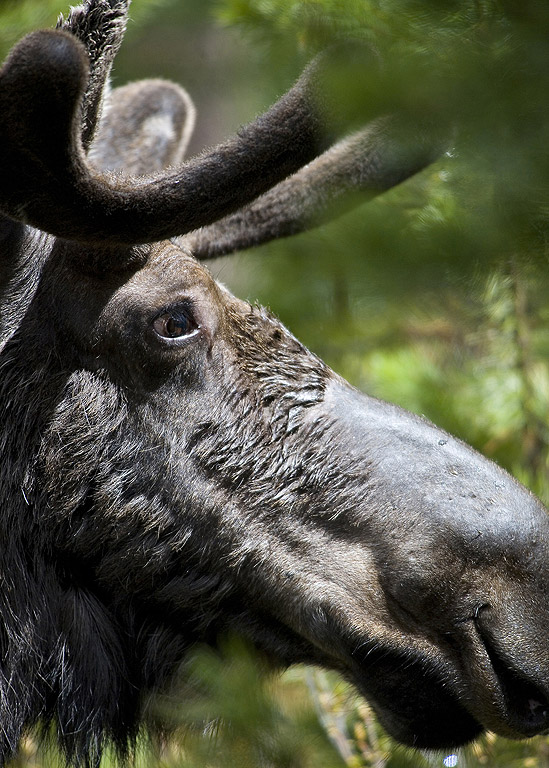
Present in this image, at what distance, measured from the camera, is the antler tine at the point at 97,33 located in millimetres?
2436

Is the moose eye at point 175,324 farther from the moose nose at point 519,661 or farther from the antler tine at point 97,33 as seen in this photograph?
the moose nose at point 519,661

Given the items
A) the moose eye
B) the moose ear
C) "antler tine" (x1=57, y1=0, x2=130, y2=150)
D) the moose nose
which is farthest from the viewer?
the moose ear

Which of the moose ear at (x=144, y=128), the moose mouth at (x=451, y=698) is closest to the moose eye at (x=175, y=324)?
the moose mouth at (x=451, y=698)

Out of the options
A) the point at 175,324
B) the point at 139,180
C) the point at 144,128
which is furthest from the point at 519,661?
the point at 144,128

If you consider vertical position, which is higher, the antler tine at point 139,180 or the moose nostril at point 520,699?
the antler tine at point 139,180

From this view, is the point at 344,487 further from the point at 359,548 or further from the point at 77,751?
the point at 77,751

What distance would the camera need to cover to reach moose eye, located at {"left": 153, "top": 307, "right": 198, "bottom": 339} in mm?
2709

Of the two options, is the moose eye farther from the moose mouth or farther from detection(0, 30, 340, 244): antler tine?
the moose mouth

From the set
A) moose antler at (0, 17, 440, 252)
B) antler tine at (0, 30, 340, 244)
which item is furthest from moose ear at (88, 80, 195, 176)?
antler tine at (0, 30, 340, 244)

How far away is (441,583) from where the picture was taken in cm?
236

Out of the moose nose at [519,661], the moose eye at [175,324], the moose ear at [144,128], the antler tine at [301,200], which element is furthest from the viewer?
the moose ear at [144,128]

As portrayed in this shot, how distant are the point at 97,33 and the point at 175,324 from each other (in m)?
0.86

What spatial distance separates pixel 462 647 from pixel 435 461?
1.68 feet

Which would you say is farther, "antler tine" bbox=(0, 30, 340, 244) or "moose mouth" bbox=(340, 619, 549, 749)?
"moose mouth" bbox=(340, 619, 549, 749)
